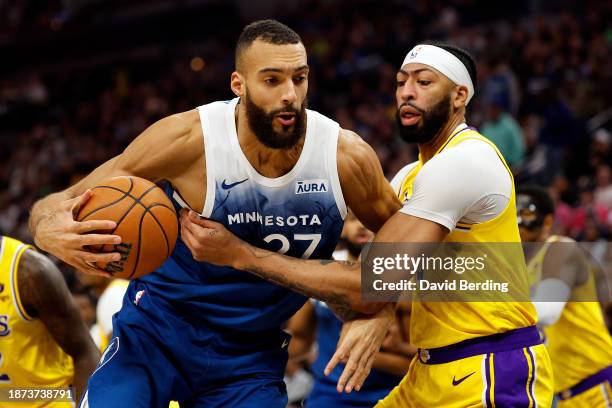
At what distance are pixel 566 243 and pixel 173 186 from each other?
2627 mm

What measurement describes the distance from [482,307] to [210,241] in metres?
1.18

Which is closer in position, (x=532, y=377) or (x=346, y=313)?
(x=532, y=377)

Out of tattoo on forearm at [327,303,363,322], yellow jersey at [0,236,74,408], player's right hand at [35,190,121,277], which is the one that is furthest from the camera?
yellow jersey at [0,236,74,408]

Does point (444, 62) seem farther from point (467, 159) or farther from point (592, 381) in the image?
point (592, 381)

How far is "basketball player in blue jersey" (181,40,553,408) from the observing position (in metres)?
3.48

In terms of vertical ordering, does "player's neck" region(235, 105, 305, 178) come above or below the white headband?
below

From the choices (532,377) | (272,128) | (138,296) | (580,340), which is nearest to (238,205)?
(272,128)

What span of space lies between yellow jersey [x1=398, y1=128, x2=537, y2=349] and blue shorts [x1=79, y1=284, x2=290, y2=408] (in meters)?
0.76

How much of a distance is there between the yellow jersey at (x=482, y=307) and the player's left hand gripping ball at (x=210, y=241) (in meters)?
0.91

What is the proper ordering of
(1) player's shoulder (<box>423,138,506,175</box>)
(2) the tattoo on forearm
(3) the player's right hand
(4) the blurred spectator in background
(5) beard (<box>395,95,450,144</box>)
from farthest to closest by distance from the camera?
(4) the blurred spectator in background
(5) beard (<box>395,95,450,144</box>)
(2) the tattoo on forearm
(1) player's shoulder (<box>423,138,506,175</box>)
(3) the player's right hand

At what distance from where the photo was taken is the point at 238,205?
3.64m

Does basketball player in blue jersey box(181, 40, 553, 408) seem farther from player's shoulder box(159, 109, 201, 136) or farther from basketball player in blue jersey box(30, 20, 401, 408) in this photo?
player's shoulder box(159, 109, 201, 136)

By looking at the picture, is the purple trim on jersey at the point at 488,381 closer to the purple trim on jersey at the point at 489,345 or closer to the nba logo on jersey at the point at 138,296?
the purple trim on jersey at the point at 489,345

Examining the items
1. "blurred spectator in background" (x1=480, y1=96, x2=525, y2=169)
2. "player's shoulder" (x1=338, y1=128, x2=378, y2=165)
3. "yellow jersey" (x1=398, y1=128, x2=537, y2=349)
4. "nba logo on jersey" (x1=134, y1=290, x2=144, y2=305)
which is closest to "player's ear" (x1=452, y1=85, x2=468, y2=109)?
"yellow jersey" (x1=398, y1=128, x2=537, y2=349)
